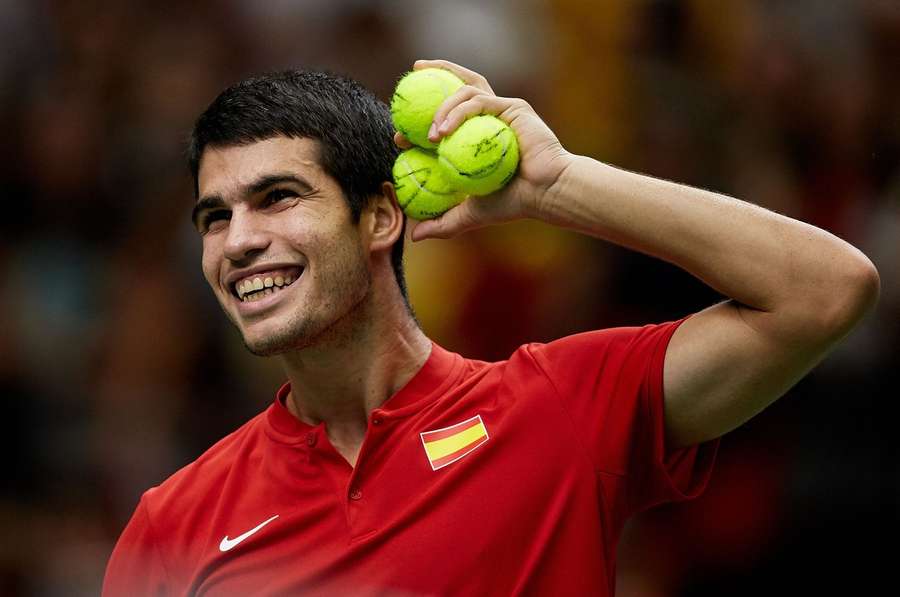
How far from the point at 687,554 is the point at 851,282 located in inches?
122

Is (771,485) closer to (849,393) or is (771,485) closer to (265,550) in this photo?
(849,393)

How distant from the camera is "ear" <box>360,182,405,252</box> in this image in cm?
383

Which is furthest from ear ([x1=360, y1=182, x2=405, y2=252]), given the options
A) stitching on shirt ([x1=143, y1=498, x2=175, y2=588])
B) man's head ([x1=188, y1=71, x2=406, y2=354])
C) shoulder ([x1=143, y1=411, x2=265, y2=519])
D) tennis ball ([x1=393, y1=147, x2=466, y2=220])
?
stitching on shirt ([x1=143, y1=498, x2=175, y2=588])

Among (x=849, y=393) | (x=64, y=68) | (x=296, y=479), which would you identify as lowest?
(x=849, y=393)

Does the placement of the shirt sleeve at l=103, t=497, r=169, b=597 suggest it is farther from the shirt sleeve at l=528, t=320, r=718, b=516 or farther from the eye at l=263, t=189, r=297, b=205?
the shirt sleeve at l=528, t=320, r=718, b=516

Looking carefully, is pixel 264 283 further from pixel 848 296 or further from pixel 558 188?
pixel 848 296

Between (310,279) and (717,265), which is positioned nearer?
(717,265)

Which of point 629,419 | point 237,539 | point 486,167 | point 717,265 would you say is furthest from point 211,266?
point 717,265

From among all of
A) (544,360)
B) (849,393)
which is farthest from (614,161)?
(544,360)

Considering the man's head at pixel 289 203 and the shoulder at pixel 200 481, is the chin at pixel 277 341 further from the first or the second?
the shoulder at pixel 200 481

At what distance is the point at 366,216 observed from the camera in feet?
12.5

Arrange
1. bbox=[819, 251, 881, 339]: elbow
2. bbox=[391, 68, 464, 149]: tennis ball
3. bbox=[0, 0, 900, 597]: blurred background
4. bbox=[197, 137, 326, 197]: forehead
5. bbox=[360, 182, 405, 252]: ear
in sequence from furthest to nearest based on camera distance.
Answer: bbox=[0, 0, 900, 597]: blurred background, bbox=[360, 182, 405, 252]: ear, bbox=[197, 137, 326, 197]: forehead, bbox=[391, 68, 464, 149]: tennis ball, bbox=[819, 251, 881, 339]: elbow

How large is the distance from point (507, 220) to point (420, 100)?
39 cm

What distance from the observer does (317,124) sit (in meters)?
3.76
